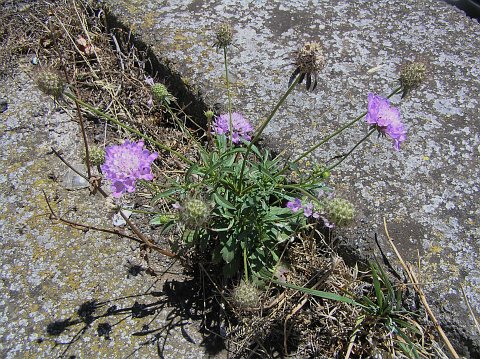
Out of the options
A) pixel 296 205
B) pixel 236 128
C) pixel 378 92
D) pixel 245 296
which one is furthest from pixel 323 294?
pixel 378 92

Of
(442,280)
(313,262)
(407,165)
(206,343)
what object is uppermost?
(407,165)

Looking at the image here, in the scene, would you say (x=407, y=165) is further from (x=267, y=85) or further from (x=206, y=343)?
(x=206, y=343)

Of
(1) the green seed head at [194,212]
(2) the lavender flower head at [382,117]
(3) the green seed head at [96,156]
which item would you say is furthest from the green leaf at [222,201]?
(2) the lavender flower head at [382,117]

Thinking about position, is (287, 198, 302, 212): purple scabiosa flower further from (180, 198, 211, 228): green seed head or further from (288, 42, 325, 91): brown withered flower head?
(288, 42, 325, 91): brown withered flower head

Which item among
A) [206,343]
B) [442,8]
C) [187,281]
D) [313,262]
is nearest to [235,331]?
[206,343]

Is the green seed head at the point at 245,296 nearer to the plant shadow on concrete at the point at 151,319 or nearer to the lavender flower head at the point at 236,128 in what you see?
the plant shadow on concrete at the point at 151,319

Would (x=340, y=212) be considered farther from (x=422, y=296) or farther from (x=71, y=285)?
(x=71, y=285)

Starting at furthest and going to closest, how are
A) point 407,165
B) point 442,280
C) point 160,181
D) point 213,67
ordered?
point 213,67
point 160,181
point 407,165
point 442,280

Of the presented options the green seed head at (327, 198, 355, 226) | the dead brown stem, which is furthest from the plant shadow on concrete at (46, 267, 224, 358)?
the dead brown stem
